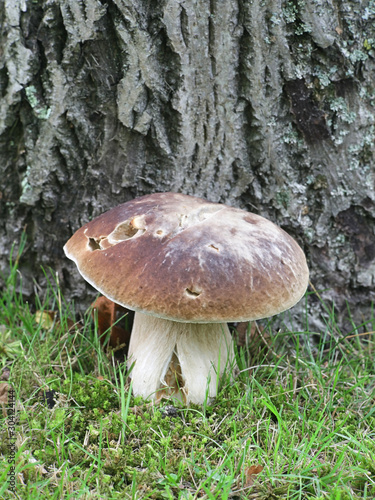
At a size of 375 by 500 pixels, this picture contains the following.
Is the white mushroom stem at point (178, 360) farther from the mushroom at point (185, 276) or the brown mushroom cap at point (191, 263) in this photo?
the brown mushroom cap at point (191, 263)

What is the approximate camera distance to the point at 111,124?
2.83 m

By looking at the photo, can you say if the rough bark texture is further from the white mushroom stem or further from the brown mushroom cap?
the white mushroom stem

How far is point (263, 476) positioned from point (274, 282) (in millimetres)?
814

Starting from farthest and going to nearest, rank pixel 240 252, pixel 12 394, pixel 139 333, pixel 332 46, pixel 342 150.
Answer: pixel 342 150, pixel 332 46, pixel 139 333, pixel 12 394, pixel 240 252

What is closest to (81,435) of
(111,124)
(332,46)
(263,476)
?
(263,476)

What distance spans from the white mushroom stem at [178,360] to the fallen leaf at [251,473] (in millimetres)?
452

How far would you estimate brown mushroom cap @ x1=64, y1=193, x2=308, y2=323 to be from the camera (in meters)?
2.00

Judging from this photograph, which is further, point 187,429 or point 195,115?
point 195,115

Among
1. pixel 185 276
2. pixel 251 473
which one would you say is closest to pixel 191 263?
pixel 185 276

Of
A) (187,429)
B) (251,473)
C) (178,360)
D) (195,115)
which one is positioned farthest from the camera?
(195,115)

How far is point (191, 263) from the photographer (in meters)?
2.05

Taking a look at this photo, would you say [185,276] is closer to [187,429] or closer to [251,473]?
[187,429]

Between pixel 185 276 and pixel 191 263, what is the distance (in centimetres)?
7

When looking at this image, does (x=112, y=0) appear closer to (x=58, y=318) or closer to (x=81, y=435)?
(x=58, y=318)
